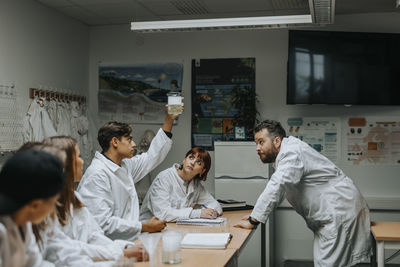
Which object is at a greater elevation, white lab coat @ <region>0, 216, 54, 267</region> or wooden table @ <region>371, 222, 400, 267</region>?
white lab coat @ <region>0, 216, 54, 267</region>

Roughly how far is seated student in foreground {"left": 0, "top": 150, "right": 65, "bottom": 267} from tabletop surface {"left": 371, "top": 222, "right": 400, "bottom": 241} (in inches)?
90.3

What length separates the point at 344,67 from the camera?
15.4 ft

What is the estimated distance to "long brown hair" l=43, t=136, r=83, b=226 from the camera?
1.90 m

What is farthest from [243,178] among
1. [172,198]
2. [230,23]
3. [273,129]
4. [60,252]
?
[60,252]

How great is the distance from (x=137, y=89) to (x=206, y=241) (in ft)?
10.6

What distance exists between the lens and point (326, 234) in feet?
10.1

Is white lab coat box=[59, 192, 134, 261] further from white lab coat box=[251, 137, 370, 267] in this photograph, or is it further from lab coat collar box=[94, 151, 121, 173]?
white lab coat box=[251, 137, 370, 267]

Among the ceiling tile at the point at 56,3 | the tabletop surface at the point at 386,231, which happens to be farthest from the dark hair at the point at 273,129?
the ceiling tile at the point at 56,3

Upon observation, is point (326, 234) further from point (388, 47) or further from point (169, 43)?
point (169, 43)

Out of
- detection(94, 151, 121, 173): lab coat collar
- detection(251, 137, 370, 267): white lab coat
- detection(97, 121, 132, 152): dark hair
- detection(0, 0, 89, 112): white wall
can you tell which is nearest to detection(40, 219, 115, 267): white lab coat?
detection(94, 151, 121, 173): lab coat collar

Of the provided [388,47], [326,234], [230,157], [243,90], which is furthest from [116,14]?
[326,234]

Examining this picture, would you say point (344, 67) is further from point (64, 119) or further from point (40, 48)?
point (40, 48)

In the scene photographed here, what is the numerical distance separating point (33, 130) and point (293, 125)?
266cm

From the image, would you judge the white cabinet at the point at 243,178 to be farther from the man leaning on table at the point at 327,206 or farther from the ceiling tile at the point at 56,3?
the ceiling tile at the point at 56,3
